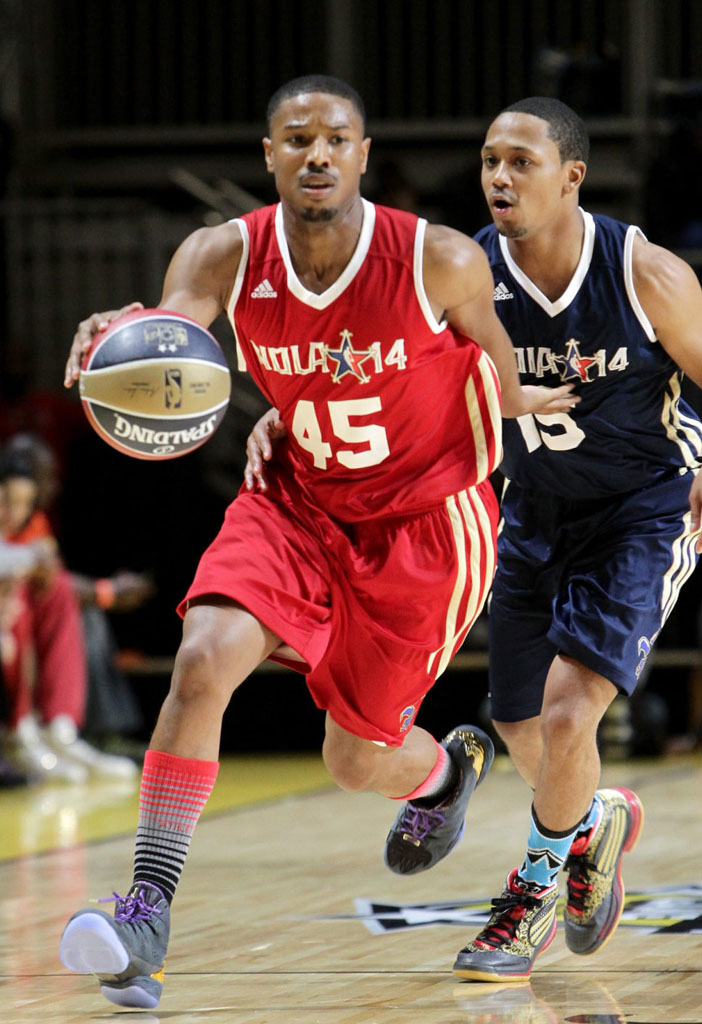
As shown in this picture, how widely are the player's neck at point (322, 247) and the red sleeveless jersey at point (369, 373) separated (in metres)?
0.02

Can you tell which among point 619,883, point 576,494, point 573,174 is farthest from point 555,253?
point 619,883

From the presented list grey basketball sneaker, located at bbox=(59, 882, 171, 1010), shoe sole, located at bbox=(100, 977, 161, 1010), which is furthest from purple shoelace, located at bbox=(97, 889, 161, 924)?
shoe sole, located at bbox=(100, 977, 161, 1010)

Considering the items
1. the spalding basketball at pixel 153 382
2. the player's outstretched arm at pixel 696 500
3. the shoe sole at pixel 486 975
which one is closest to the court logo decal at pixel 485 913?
the shoe sole at pixel 486 975

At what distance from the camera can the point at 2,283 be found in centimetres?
1157

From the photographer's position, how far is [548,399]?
362 cm

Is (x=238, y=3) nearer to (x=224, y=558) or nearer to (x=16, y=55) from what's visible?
(x=16, y=55)

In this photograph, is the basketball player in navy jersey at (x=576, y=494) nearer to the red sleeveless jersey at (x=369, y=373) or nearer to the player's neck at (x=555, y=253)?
the player's neck at (x=555, y=253)

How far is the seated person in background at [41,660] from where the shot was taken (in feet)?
25.8

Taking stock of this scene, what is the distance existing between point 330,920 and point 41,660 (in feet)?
14.0

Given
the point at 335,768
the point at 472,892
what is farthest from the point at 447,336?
the point at 472,892

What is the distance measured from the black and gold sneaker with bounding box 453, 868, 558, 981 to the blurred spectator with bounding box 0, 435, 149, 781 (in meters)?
4.66

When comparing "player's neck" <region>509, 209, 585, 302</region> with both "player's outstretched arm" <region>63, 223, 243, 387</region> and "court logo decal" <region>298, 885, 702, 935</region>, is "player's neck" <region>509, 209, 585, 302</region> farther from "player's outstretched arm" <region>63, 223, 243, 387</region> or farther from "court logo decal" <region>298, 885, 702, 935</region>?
"court logo decal" <region>298, 885, 702, 935</region>

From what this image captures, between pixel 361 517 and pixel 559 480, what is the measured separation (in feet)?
1.86

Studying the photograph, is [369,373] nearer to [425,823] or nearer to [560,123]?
[560,123]
